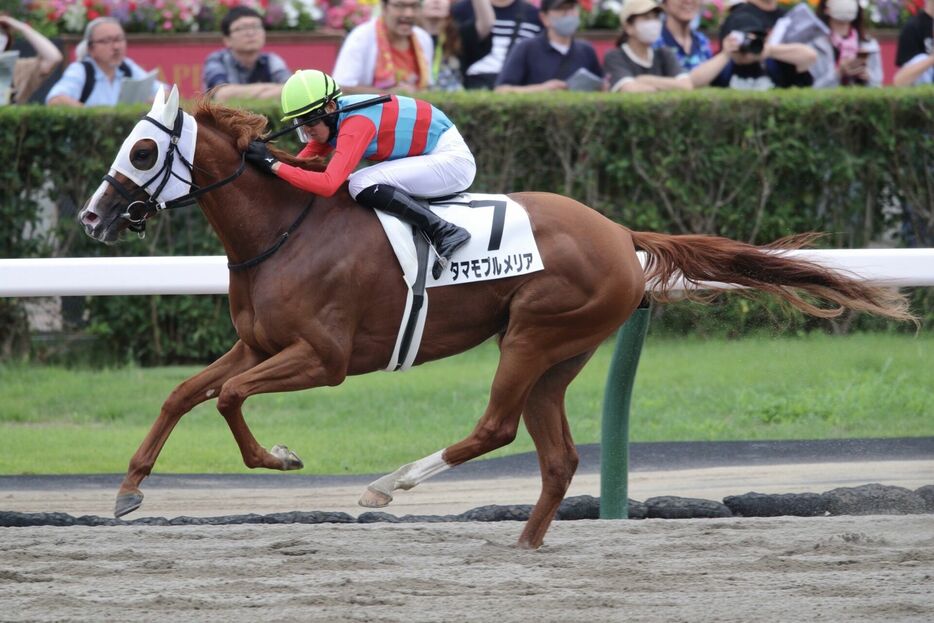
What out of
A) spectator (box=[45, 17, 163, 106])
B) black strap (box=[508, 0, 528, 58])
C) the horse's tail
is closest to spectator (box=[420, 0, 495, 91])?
black strap (box=[508, 0, 528, 58])

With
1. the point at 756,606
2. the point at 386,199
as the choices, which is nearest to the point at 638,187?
the point at 386,199

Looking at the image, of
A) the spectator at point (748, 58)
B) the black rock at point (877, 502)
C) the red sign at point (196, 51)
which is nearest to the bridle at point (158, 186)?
the black rock at point (877, 502)

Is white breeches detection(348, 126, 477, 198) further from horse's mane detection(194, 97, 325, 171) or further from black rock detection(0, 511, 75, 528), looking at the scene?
black rock detection(0, 511, 75, 528)

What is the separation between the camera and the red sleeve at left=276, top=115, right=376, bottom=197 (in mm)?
4555

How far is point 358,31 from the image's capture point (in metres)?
8.02

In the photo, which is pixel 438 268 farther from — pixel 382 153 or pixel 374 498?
pixel 374 498

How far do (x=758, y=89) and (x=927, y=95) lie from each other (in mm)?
948

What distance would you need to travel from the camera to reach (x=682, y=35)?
8820 millimetres

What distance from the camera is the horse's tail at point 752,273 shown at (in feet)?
16.4

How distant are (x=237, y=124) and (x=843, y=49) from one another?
5278 mm

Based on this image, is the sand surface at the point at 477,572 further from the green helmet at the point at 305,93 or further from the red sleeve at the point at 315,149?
the green helmet at the point at 305,93

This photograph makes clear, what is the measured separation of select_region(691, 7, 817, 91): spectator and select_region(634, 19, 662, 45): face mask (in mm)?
370

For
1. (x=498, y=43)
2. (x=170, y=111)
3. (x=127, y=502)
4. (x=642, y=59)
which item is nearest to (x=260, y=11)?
(x=498, y=43)

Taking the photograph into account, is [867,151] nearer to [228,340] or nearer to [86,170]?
[228,340]
